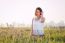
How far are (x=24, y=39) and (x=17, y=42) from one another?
71mm

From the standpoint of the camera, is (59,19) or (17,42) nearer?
(17,42)

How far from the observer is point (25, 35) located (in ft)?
4.87

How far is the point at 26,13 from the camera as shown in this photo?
1522mm

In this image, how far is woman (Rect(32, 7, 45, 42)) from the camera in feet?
4.98

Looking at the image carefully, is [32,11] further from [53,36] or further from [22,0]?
[53,36]

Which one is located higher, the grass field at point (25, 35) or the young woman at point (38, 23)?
the young woman at point (38, 23)

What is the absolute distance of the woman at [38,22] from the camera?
152cm

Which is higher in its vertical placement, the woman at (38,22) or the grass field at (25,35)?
the woman at (38,22)

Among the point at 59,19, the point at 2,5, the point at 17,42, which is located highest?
the point at 2,5

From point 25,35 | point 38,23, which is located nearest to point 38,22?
point 38,23

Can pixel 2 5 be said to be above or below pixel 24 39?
above

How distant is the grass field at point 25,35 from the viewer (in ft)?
4.79

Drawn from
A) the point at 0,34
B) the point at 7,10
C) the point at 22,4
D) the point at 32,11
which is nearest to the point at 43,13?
the point at 32,11

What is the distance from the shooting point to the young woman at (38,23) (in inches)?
59.8
